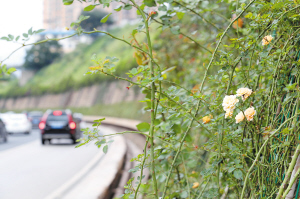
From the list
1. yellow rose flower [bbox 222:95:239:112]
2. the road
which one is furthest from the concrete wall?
yellow rose flower [bbox 222:95:239:112]

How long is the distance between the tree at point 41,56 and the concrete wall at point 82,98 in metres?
8.46

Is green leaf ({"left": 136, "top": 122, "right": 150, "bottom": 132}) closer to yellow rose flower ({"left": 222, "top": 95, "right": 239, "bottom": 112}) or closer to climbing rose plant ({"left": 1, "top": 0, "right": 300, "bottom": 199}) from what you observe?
climbing rose plant ({"left": 1, "top": 0, "right": 300, "bottom": 199})

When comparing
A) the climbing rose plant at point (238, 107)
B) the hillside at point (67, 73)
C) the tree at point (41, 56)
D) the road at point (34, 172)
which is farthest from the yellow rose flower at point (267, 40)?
the tree at point (41, 56)

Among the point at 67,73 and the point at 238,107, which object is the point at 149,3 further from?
the point at 67,73

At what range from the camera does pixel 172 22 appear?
95.4 inches

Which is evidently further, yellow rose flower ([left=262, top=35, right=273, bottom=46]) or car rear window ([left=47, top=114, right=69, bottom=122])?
car rear window ([left=47, top=114, right=69, bottom=122])

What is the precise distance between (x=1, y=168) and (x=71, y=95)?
41.8m

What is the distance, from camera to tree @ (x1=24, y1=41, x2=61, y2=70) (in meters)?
65.2

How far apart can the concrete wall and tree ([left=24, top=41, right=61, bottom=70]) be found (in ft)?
27.7

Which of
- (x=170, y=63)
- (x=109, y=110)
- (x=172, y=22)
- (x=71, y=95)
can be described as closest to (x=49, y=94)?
(x=71, y=95)

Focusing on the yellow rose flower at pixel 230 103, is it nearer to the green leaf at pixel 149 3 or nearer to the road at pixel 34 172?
the green leaf at pixel 149 3

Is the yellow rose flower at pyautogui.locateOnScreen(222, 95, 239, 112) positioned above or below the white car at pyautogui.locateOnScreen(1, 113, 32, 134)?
above

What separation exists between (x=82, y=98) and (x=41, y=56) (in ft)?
79.6

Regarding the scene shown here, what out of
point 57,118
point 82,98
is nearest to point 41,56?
Result: point 82,98
